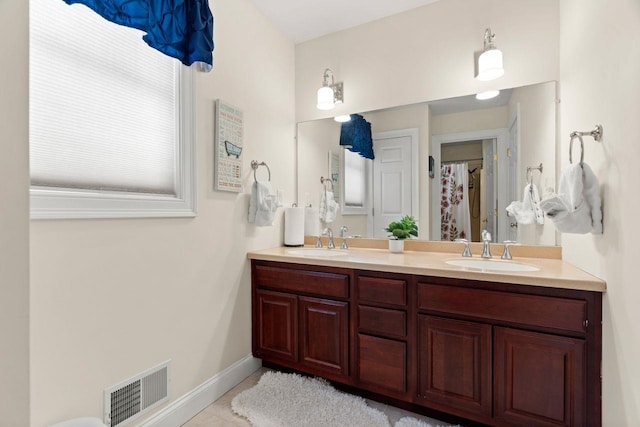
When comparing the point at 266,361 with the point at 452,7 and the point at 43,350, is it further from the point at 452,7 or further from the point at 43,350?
the point at 452,7

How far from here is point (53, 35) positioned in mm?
1222

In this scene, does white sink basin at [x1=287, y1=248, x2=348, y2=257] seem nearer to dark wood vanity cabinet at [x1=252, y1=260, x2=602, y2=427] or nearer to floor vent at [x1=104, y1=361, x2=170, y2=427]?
dark wood vanity cabinet at [x1=252, y1=260, x2=602, y2=427]

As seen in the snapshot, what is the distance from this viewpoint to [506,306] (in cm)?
143

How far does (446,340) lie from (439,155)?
1.25m

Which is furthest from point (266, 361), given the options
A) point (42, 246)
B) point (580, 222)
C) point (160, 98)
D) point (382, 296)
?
point (580, 222)

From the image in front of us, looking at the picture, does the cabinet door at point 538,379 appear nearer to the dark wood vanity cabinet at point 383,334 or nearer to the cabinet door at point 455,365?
the cabinet door at point 455,365

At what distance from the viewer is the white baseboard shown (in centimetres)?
158

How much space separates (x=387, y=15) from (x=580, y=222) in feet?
6.33

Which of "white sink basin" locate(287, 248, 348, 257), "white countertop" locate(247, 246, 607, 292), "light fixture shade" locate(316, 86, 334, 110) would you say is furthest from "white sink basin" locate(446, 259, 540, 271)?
"light fixture shade" locate(316, 86, 334, 110)

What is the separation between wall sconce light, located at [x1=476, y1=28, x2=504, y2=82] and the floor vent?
2.43 meters

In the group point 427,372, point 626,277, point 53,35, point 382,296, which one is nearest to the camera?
point 626,277

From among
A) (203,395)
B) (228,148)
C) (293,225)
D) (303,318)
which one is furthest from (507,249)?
(203,395)

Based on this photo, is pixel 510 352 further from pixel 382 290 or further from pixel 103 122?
pixel 103 122

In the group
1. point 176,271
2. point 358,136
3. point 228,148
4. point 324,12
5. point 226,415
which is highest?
point 324,12
